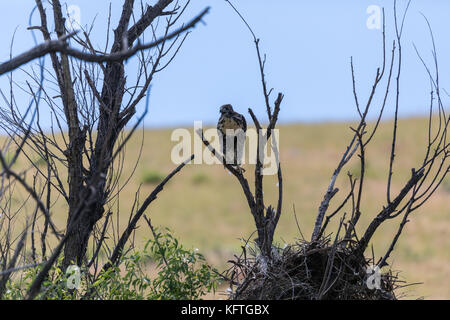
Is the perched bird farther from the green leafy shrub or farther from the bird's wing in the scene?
the green leafy shrub

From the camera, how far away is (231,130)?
24.8ft

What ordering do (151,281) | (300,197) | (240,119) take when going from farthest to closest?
(300,197) < (240,119) < (151,281)

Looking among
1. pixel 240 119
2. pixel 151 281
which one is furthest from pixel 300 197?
pixel 151 281

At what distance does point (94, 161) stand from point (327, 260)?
2.65 metres

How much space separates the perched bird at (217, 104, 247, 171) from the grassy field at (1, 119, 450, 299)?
19049 millimetres

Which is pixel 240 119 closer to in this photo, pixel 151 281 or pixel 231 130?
pixel 231 130

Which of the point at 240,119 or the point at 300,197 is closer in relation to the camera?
the point at 240,119

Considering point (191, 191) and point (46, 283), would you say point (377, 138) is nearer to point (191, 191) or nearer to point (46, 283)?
point (191, 191)

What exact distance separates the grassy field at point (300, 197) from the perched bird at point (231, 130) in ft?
62.5

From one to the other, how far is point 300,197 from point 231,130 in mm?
31452

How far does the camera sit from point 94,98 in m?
6.39

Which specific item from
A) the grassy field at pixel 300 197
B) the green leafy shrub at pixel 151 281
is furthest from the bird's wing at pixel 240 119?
the grassy field at pixel 300 197
